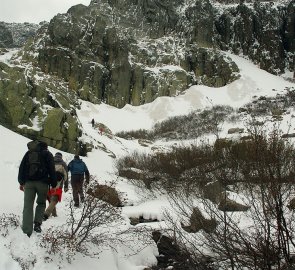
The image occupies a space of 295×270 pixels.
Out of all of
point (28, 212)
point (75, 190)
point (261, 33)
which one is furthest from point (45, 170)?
point (261, 33)

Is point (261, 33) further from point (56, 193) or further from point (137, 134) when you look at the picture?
point (56, 193)

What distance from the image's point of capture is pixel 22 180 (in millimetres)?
6738

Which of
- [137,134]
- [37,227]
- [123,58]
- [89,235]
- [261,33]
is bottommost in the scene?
[89,235]

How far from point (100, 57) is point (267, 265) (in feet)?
263

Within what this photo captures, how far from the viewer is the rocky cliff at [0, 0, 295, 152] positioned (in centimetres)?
8038

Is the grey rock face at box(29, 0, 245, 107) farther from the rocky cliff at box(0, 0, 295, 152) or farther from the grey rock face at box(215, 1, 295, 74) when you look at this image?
the grey rock face at box(215, 1, 295, 74)

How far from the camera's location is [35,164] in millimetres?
6688

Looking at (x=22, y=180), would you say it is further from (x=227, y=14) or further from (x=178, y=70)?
(x=227, y=14)

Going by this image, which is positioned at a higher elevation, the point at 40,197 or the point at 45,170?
the point at 45,170

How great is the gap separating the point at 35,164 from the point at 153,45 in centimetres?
8135

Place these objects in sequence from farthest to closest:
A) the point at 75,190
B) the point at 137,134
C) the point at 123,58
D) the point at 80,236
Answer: the point at 123,58
the point at 137,134
the point at 75,190
the point at 80,236

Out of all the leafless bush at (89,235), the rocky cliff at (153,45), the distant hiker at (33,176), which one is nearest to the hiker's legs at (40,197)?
the distant hiker at (33,176)

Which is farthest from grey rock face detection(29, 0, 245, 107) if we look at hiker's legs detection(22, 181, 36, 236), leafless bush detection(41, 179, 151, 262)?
hiker's legs detection(22, 181, 36, 236)

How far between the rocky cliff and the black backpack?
231 feet
